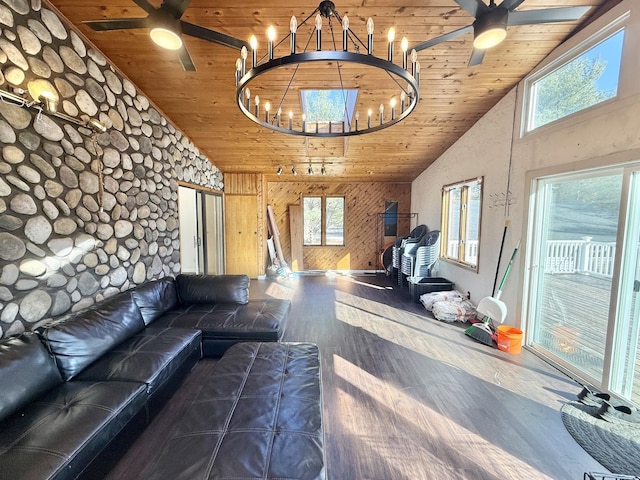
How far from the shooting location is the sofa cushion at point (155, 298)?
277 centimetres

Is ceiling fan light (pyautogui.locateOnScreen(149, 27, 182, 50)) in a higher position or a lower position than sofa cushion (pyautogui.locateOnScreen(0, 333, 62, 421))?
higher

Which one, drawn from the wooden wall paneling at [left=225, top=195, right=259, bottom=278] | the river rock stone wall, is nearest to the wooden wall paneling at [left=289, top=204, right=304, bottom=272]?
the wooden wall paneling at [left=225, top=195, right=259, bottom=278]

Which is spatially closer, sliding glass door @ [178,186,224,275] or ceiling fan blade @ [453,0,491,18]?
ceiling fan blade @ [453,0,491,18]

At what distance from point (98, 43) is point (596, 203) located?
16.1 feet

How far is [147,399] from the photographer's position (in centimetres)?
188

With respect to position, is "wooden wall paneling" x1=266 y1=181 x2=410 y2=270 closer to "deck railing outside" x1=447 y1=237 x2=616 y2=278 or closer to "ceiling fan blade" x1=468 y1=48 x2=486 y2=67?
"deck railing outside" x1=447 y1=237 x2=616 y2=278

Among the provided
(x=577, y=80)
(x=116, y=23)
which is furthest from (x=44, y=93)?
(x=577, y=80)

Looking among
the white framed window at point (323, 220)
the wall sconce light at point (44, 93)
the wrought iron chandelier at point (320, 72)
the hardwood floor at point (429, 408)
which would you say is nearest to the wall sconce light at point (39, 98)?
the wall sconce light at point (44, 93)

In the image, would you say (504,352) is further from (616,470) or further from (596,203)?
(596,203)

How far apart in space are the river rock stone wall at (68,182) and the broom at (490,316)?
4105 mm

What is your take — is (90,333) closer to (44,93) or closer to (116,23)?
(44,93)

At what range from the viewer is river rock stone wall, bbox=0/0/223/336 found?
1.95 meters

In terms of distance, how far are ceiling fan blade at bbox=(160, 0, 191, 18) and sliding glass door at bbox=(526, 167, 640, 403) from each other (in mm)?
3274

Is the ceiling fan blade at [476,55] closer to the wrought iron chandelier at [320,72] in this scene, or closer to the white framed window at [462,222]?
the wrought iron chandelier at [320,72]
